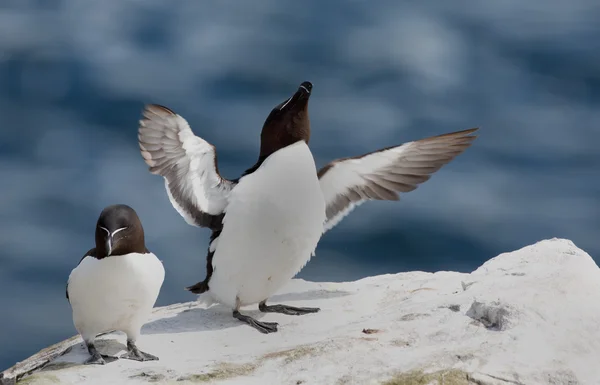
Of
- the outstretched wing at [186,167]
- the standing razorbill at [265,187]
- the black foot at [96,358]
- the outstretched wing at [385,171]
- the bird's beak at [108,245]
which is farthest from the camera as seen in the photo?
the outstretched wing at [385,171]

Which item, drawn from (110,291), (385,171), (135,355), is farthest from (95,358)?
(385,171)

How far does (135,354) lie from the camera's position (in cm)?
615

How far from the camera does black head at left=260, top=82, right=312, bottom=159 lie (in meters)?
7.17

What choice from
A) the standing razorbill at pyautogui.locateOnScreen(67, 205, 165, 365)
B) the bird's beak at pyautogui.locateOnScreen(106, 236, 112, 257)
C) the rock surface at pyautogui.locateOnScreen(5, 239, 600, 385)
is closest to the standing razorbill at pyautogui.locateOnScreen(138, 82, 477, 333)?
the rock surface at pyautogui.locateOnScreen(5, 239, 600, 385)

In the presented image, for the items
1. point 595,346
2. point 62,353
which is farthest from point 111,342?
point 595,346

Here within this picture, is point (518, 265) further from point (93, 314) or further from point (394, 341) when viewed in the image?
point (93, 314)

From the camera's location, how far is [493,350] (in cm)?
530

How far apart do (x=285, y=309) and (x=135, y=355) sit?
1565 millimetres

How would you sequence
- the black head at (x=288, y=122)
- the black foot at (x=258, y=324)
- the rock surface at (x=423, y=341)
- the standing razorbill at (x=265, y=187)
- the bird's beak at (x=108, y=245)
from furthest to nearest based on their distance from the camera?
the black head at (x=288, y=122) → the standing razorbill at (x=265, y=187) → the black foot at (x=258, y=324) → the bird's beak at (x=108, y=245) → the rock surface at (x=423, y=341)

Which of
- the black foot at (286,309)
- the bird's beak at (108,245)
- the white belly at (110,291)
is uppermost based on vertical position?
the bird's beak at (108,245)

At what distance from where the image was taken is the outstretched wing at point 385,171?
780 cm

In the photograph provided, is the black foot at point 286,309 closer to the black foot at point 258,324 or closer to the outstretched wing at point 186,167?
the black foot at point 258,324

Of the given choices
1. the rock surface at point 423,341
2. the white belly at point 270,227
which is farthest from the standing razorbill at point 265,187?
the rock surface at point 423,341

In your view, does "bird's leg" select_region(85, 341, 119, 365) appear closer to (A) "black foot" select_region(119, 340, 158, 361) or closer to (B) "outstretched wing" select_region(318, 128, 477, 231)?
(A) "black foot" select_region(119, 340, 158, 361)
